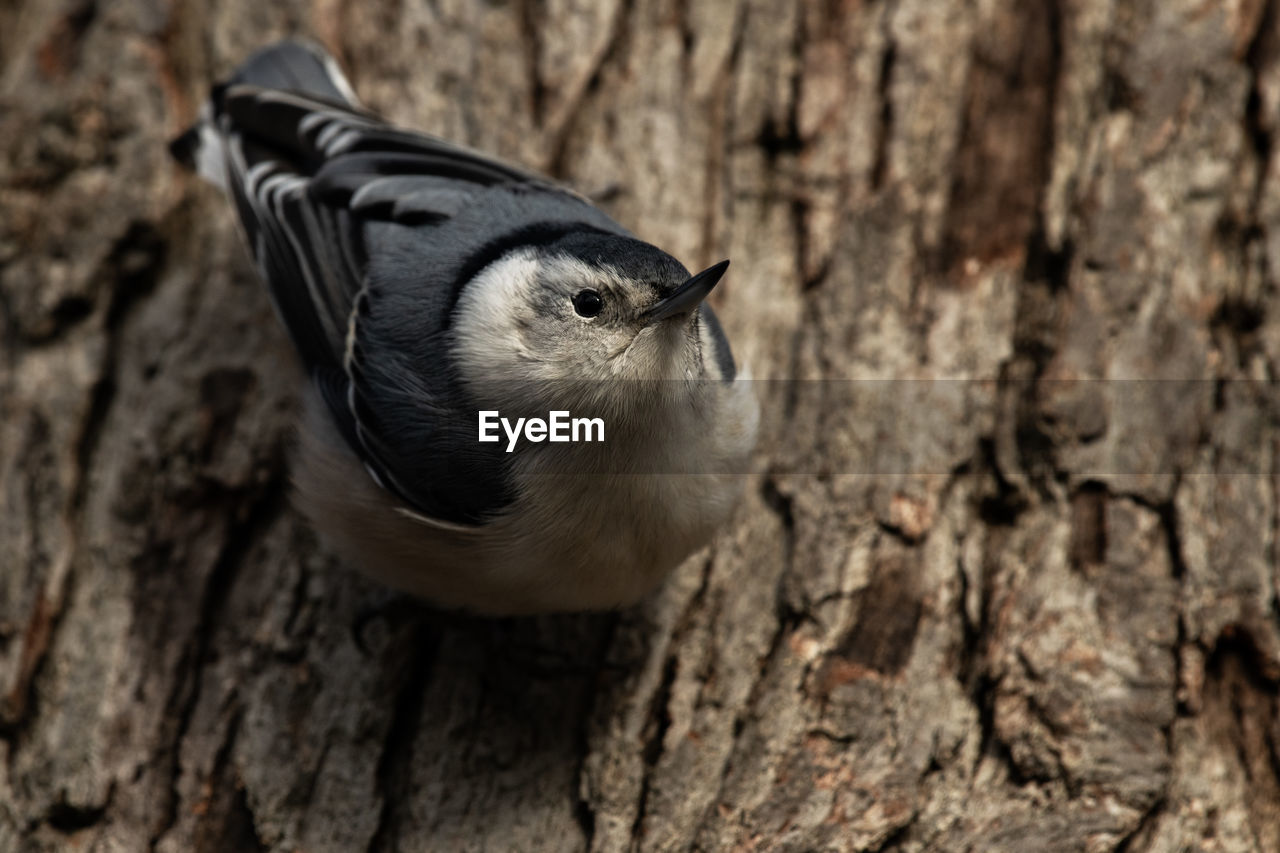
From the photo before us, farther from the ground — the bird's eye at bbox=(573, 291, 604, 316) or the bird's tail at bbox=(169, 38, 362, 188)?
the bird's tail at bbox=(169, 38, 362, 188)

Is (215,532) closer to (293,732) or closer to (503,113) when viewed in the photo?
(293,732)

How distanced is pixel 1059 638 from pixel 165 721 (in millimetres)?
1699

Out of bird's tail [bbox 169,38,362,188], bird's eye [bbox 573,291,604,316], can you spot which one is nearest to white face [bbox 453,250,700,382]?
bird's eye [bbox 573,291,604,316]

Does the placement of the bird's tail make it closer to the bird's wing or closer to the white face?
the bird's wing

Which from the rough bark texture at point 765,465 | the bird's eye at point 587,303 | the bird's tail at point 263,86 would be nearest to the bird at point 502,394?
the bird's eye at point 587,303

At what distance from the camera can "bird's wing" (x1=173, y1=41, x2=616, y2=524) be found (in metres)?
2.04

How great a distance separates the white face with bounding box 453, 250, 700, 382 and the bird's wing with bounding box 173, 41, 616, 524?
0.32 ft

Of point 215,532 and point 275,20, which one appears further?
point 275,20

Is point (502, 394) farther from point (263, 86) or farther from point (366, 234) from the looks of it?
point (263, 86)

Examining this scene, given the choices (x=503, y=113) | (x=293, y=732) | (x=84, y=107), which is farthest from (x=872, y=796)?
(x=84, y=107)

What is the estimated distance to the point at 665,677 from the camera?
2223 mm

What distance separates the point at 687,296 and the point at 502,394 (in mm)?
372

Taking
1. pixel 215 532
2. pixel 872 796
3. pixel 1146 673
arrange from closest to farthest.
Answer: pixel 872 796 → pixel 1146 673 → pixel 215 532

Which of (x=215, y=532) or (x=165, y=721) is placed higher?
(x=215, y=532)
